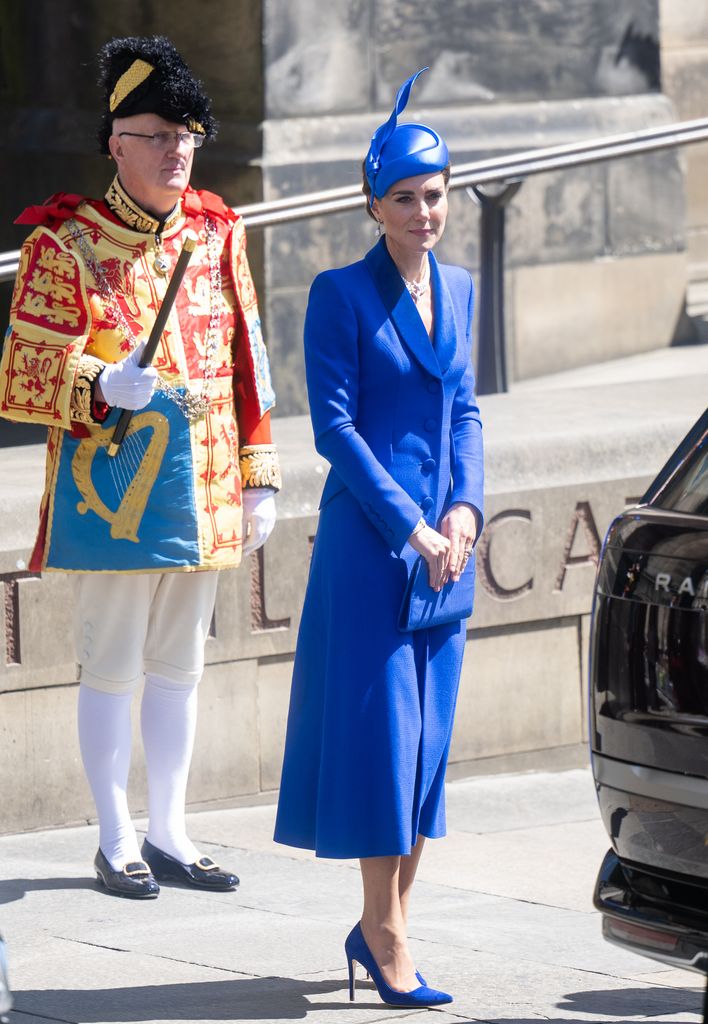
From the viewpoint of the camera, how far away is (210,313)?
211 inches

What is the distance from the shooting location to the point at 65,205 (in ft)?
17.4

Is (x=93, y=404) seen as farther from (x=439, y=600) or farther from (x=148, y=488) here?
(x=439, y=600)

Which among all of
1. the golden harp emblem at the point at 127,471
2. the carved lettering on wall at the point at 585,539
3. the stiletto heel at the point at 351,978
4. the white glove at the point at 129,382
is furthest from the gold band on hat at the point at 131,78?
the carved lettering on wall at the point at 585,539

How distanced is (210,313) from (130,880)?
4.83 ft

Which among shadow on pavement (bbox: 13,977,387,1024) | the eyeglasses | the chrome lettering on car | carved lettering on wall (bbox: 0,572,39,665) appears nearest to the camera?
the chrome lettering on car

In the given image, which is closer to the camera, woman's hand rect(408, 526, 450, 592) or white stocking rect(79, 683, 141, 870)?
woman's hand rect(408, 526, 450, 592)

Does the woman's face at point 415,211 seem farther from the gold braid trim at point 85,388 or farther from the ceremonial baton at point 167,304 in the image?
the gold braid trim at point 85,388

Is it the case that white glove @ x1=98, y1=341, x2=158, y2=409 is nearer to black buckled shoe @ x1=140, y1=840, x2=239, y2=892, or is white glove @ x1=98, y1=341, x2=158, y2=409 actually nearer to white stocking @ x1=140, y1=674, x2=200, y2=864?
white stocking @ x1=140, y1=674, x2=200, y2=864

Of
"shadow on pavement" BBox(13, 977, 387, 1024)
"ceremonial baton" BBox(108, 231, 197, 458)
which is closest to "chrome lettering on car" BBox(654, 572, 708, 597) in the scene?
"shadow on pavement" BBox(13, 977, 387, 1024)

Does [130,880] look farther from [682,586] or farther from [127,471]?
[682,586]

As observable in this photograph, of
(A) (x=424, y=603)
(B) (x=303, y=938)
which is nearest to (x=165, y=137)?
A: (A) (x=424, y=603)

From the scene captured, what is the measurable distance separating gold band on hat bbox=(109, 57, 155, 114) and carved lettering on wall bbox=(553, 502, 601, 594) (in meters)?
2.39

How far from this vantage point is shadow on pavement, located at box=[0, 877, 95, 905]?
5426mm

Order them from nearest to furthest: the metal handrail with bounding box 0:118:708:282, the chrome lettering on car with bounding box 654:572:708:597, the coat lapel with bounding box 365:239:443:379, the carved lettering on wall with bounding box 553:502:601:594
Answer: the chrome lettering on car with bounding box 654:572:708:597 < the coat lapel with bounding box 365:239:443:379 < the carved lettering on wall with bounding box 553:502:601:594 < the metal handrail with bounding box 0:118:708:282
